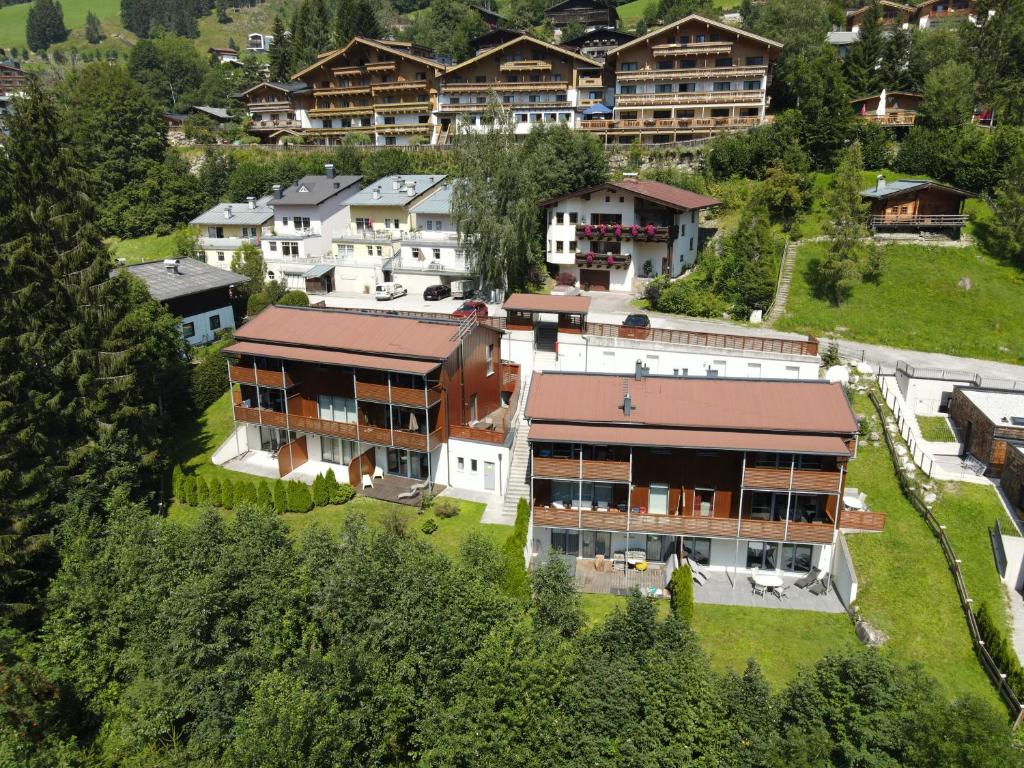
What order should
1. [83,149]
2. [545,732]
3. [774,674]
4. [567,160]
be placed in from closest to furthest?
[545,732]
[774,674]
[567,160]
[83,149]

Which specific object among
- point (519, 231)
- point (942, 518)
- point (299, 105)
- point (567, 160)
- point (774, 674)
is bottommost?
point (774, 674)

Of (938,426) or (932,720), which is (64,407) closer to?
(932,720)

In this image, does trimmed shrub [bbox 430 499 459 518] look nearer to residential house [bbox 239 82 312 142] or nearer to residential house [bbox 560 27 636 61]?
residential house [bbox 239 82 312 142]

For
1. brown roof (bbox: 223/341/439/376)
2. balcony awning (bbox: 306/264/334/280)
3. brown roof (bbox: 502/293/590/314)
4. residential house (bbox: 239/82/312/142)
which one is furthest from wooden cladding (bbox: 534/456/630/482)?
residential house (bbox: 239/82/312/142)

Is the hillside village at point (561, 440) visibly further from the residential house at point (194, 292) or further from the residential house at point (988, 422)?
the residential house at point (194, 292)

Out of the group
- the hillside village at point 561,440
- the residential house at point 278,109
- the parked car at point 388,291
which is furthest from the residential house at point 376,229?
the residential house at point 278,109

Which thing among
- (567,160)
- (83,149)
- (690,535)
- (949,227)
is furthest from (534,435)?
(83,149)
